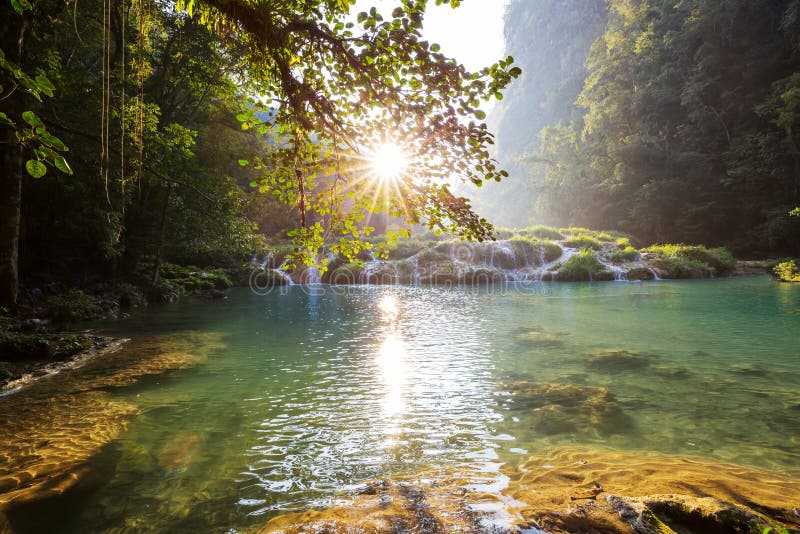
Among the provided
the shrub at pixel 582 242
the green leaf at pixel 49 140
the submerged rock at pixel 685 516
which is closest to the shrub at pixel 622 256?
the shrub at pixel 582 242

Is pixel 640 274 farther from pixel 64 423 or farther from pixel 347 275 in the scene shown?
pixel 64 423

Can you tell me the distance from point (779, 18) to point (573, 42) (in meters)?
55.5

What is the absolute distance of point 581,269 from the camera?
26047mm

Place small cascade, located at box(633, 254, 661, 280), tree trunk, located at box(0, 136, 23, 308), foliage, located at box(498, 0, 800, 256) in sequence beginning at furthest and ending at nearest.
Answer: foliage, located at box(498, 0, 800, 256), small cascade, located at box(633, 254, 661, 280), tree trunk, located at box(0, 136, 23, 308)

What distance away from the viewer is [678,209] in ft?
121

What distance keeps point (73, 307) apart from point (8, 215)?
4.37m

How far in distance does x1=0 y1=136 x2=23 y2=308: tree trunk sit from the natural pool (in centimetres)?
287

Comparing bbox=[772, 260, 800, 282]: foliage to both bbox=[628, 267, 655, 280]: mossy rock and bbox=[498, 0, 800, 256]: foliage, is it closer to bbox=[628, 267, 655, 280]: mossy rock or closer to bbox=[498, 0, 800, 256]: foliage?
bbox=[628, 267, 655, 280]: mossy rock

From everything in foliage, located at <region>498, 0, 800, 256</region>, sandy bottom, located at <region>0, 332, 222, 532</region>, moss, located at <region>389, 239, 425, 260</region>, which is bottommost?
sandy bottom, located at <region>0, 332, 222, 532</region>

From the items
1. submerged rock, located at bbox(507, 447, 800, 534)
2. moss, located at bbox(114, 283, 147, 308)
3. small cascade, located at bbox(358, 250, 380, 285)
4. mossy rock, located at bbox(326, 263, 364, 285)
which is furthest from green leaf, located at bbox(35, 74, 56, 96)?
mossy rock, located at bbox(326, 263, 364, 285)

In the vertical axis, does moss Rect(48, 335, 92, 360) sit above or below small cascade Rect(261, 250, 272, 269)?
below

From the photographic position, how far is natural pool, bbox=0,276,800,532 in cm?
337

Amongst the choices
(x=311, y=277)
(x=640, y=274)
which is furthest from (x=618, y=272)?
(x=311, y=277)

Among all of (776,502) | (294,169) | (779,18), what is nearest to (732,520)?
(776,502)
